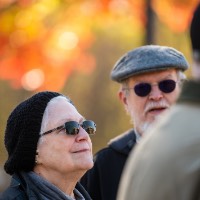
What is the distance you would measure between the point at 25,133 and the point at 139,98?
1.14 m

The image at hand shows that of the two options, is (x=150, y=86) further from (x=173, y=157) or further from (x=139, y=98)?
(x=173, y=157)

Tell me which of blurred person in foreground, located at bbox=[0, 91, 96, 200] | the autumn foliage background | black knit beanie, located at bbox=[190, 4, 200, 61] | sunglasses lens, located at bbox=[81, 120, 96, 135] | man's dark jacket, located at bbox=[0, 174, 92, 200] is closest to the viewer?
black knit beanie, located at bbox=[190, 4, 200, 61]

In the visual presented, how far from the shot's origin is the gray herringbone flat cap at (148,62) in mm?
5684

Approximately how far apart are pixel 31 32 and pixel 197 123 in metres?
8.45

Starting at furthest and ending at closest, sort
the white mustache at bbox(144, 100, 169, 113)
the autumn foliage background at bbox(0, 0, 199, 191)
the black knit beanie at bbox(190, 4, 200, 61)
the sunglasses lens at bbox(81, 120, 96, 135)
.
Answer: the autumn foliage background at bbox(0, 0, 199, 191) < the white mustache at bbox(144, 100, 169, 113) < the sunglasses lens at bbox(81, 120, 96, 135) < the black knit beanie at bbox(190, 4, 200, 61)

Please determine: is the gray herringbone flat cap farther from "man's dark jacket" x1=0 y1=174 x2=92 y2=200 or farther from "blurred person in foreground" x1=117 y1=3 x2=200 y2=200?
"blurred person in foreground" x1=117 y1=3 x2=200 y2=200

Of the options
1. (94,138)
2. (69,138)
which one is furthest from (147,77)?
(94,138)

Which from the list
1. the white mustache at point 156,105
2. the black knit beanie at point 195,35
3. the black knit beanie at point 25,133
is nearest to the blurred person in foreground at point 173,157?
the black knit beanie at point 195,35

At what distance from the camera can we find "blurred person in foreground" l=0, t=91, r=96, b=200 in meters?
4.77

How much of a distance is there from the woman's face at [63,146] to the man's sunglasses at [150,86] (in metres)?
0.85

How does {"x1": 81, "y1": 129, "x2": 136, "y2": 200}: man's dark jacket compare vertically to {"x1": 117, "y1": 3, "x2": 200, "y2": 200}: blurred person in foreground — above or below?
below

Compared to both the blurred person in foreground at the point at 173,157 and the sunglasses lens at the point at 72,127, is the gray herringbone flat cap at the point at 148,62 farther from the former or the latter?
the blurred person in foreground at the point at 173,157

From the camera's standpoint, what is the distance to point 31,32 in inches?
435

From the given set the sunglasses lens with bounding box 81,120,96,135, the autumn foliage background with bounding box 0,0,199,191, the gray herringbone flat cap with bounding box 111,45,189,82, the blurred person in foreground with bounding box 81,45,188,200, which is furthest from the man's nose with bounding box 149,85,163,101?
the autumn foliage background with bounding box 0,0,199,191
